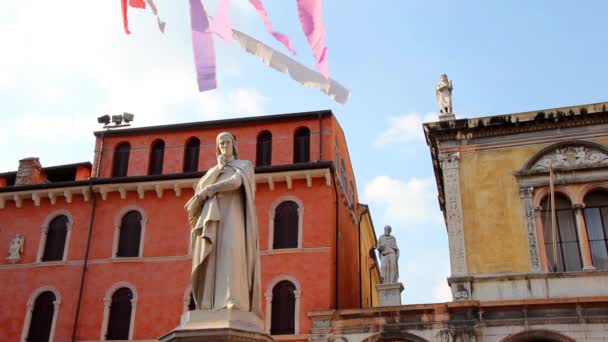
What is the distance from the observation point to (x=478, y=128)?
2180 centimetres

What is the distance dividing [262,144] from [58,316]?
9.35 m

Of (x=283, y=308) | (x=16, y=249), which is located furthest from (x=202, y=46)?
(x=16, y=249)

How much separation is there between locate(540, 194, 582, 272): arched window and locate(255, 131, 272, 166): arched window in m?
9.73

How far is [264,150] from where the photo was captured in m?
25.2

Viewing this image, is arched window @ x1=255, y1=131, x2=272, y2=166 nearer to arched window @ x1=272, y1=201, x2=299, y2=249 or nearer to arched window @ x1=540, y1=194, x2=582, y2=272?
arched window @ x1=272, y1=201, x2=299, y2=249

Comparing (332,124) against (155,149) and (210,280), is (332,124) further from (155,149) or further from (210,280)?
(210,280)

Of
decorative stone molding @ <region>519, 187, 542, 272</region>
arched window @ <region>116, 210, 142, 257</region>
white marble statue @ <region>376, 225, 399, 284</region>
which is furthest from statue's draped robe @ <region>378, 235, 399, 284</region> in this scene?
arched window @ <region>116, 210, 142, 257</region>

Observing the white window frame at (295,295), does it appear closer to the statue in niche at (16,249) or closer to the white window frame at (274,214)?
the white window frame at (274,214)

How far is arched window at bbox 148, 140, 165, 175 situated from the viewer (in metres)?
25.8

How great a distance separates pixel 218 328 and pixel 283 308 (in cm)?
1548

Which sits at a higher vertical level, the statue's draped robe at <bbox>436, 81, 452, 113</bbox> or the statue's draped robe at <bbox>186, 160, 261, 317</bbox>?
the statue's draped robe at <bbox>436, 81, 452, 113</bbox>

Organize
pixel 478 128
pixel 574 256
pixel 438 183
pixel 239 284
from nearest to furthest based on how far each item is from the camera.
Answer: pixel 239 284
pixel 574 256
pixel 478 128
pixel 438 183

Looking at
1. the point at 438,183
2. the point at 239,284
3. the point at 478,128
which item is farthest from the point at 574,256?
the point at 239,284

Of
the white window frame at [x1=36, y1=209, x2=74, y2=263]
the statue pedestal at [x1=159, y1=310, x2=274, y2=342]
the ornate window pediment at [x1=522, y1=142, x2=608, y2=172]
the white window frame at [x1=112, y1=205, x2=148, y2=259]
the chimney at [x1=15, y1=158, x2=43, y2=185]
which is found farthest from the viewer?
the chimney at [x1=15, y1=158, x2=43, y2=185]
